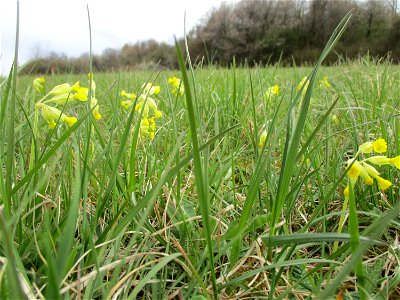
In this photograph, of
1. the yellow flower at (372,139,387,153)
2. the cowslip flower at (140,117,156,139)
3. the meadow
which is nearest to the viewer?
the meadow

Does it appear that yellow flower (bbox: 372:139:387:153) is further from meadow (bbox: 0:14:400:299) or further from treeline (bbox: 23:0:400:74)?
treeline (bbox: 23:0:400:74)

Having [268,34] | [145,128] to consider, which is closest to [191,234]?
[145,128]

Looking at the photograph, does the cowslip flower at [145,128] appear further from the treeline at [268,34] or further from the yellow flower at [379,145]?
the treeline at [268,34]

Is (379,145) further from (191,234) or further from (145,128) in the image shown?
(145,128)

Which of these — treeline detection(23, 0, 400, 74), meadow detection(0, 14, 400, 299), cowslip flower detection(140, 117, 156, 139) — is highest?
treeline detection(23, 0, 400, 74)

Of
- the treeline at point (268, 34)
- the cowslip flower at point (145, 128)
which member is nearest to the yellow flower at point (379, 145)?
the cowslip flower at point (145, 128)

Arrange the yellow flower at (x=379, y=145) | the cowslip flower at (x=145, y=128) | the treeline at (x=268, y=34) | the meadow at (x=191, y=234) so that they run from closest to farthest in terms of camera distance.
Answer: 1. the meadow at (x=191, y=234)
2. the yellow flower at (x=379, y=145)
3. the cowslip flower at (x=145, y=128)
4. the treeline at (x=268, y=34)

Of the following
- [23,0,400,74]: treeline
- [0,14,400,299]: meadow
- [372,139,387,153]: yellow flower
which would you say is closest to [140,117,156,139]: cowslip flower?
[0,14,400,299]: meadow

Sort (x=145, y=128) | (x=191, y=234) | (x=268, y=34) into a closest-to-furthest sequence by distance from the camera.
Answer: (x=191, y=234), (x=145, y=128), (x=268, y=34)

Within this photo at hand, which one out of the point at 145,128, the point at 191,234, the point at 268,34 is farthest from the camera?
the point at 268,34

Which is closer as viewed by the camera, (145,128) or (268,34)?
(145,128)

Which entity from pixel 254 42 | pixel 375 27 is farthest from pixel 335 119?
pixel 254 42

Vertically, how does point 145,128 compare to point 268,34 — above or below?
below
